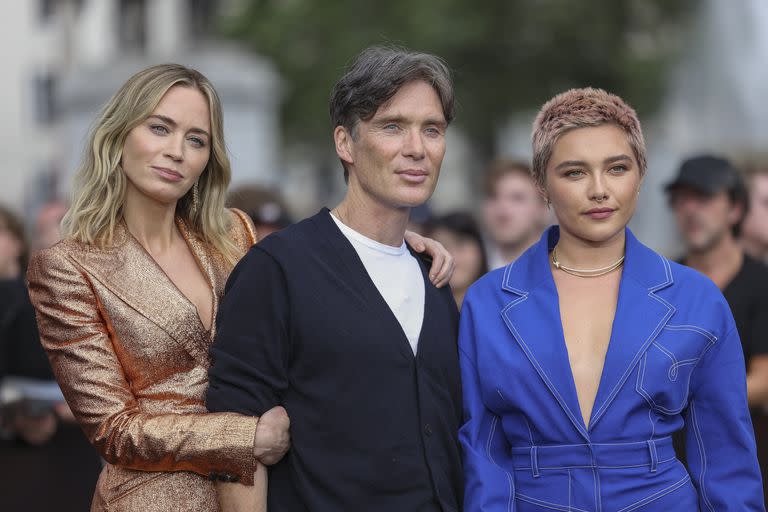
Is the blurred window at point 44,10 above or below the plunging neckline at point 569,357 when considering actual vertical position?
below

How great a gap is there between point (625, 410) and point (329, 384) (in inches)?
34.0

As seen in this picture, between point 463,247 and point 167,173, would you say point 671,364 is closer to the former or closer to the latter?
point 167,173

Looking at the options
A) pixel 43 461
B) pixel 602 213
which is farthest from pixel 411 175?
pixel 43 461

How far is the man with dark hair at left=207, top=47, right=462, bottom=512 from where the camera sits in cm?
360

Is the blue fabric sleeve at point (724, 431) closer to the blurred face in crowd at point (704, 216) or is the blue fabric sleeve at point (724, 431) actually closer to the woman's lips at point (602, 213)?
the woman's lips at point (602, 213)

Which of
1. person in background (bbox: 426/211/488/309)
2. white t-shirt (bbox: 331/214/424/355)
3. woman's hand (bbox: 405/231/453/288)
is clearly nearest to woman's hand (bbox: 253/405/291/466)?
white t-shirt (bbox: 331/214/424/355)

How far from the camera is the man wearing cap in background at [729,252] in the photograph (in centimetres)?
510

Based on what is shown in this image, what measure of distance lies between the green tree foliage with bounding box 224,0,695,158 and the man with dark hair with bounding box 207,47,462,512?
21979 mm

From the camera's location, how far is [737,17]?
1667 cm

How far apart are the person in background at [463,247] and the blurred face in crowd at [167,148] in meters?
3.22

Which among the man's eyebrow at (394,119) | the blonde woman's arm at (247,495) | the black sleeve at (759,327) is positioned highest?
the man's eyebrow at (394,119)

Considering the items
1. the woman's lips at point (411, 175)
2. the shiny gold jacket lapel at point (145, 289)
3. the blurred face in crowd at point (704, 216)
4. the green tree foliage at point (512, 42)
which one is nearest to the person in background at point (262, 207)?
the blurred face in crowd at point (704, 216)

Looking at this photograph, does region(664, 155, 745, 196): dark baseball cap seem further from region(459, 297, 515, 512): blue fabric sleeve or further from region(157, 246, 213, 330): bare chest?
region(157, 246, 213, 330): bare chest

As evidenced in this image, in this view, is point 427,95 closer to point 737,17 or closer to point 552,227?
point 552,227
